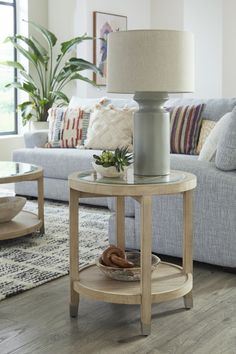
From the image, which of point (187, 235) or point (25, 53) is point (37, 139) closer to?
point (25, 53)

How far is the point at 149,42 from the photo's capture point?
2.16 meters

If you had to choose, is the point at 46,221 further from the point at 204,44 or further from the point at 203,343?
the point at 204,44

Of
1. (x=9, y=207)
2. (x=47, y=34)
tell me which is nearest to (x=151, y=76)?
(x=9, y=207)

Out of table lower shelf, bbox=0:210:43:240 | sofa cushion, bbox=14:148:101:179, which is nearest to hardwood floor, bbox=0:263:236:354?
table lower shelf, bbox=0:210:43:240

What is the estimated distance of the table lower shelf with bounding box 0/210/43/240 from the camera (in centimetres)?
335

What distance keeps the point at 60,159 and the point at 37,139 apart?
621mm

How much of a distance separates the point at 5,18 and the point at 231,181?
491 cm

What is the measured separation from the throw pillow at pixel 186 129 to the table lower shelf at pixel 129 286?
6.54 ft

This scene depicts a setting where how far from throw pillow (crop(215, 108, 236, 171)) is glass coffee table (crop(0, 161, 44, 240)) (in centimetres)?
→ 124

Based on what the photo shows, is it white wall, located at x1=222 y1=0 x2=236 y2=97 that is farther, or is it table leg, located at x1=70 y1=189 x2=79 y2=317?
white wall, located at x1=222 y1=0 x2=236 y2=97

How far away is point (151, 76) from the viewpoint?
2.17 m

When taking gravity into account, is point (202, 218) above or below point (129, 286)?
above

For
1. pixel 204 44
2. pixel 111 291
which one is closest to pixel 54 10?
pixel 204 44

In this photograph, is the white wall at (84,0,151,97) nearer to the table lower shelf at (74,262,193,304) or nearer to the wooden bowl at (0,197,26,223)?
the wooden bowl at (0,197,26,223)
